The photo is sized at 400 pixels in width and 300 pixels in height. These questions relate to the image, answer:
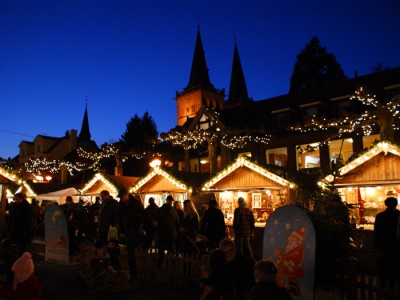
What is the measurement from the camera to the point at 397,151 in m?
10.6

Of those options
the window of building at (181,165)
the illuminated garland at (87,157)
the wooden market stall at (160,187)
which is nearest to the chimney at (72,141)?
the illuminated garland at (87,157)

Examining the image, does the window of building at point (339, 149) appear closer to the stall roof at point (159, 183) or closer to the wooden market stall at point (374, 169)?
the wooden market stall at point (374, 169)

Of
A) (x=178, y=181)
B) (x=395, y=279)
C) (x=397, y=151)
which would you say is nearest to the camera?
(x=395, y=279)

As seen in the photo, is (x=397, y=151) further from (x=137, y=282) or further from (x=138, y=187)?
(x=138, y=187)

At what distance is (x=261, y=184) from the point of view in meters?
13.5

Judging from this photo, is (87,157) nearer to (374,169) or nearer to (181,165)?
(181,165)

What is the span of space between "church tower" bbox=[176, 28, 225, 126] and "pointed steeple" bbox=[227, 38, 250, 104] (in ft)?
26.9

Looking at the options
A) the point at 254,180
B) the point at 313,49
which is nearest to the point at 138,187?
the point at 254,180

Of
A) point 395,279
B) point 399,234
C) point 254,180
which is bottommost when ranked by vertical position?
point 395,279

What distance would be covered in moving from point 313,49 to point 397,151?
31015 mm

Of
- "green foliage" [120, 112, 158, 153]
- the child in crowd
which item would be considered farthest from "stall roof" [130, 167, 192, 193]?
"green foliage" [120, 112, 158, 153]

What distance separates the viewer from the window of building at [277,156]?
25375 millimetres

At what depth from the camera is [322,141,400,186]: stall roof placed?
10.9m

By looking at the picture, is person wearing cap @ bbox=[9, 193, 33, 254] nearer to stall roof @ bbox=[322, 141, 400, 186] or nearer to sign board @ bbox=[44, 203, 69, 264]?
sign board @ bbox=[44, 203, 69, 264]
